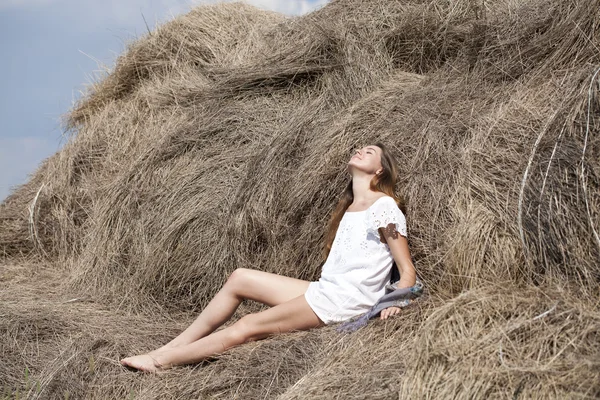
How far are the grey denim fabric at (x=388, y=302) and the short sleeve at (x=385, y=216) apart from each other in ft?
1.08

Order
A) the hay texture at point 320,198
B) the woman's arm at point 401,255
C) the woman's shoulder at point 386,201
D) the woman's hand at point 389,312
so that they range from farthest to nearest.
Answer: the woman's shoulder at point 386,201, the woman's arm at point 401,255, the woman's hand at point 389,312, the hay texture at point 320,198

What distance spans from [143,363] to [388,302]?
4.40 ft

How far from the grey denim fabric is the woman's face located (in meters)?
0.77

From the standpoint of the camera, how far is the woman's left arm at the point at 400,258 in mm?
3529

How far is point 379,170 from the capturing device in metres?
3.99

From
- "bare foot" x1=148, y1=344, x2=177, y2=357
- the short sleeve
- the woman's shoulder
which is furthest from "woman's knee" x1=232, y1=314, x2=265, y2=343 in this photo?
the woman's shoulder

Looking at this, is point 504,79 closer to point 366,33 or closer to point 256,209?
point 366,33

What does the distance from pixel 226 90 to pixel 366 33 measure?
1220mm

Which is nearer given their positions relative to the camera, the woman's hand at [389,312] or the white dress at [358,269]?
the woman's hand at [389,312]

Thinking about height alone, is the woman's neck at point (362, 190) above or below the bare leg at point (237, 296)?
above

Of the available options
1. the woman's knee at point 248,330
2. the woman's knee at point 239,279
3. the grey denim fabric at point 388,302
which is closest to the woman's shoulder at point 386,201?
the grey denim fabric at point 388,302

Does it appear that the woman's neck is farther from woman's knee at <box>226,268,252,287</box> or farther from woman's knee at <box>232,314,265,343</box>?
woman's knee at <box>232,314,265,343</box>

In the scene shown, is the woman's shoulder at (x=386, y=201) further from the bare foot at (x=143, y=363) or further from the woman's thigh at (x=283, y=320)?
the bare foot at (x=143, y=363)

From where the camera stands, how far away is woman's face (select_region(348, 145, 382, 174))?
397 cm
